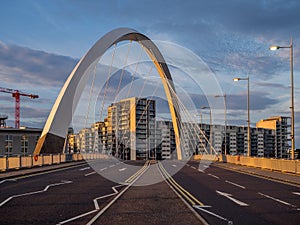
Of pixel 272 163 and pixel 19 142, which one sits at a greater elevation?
pixel 272 163

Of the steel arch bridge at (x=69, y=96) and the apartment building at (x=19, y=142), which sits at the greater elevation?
the steel arch bridge at (x=69, y=96)

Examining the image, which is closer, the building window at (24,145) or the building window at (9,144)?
the building window at (9,144)

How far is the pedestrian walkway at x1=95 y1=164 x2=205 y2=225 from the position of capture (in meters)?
9.02

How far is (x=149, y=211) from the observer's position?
10602 mm

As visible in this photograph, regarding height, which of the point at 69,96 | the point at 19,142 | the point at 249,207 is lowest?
the point at 19,142

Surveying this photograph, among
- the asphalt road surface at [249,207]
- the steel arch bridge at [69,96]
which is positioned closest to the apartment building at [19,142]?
the steel arch bridge at [69,96]

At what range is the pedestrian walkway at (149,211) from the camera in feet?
29.6

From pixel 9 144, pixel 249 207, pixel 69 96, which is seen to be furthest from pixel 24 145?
pixel 249 207

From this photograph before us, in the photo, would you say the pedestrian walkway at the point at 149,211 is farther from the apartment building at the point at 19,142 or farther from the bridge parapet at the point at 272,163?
the apartment building at the point at 19,142

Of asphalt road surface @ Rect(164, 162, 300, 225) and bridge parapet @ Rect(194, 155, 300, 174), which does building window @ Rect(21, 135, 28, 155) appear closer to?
bridge parapet @ Rect(194, 155, 300, 174)

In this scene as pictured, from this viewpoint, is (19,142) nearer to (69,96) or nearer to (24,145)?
(24,145)

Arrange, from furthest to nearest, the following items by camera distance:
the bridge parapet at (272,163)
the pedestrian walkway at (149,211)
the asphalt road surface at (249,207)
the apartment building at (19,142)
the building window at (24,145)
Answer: the building window at (24,145)
the apartment building at (19,142)
the bridge parapet at (272,163)
the asphalt road surface at (249,207)
the pedestrian walkway at (149,211)

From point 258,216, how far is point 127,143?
104 meters

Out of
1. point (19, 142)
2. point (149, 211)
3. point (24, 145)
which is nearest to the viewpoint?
point (149, 211)
